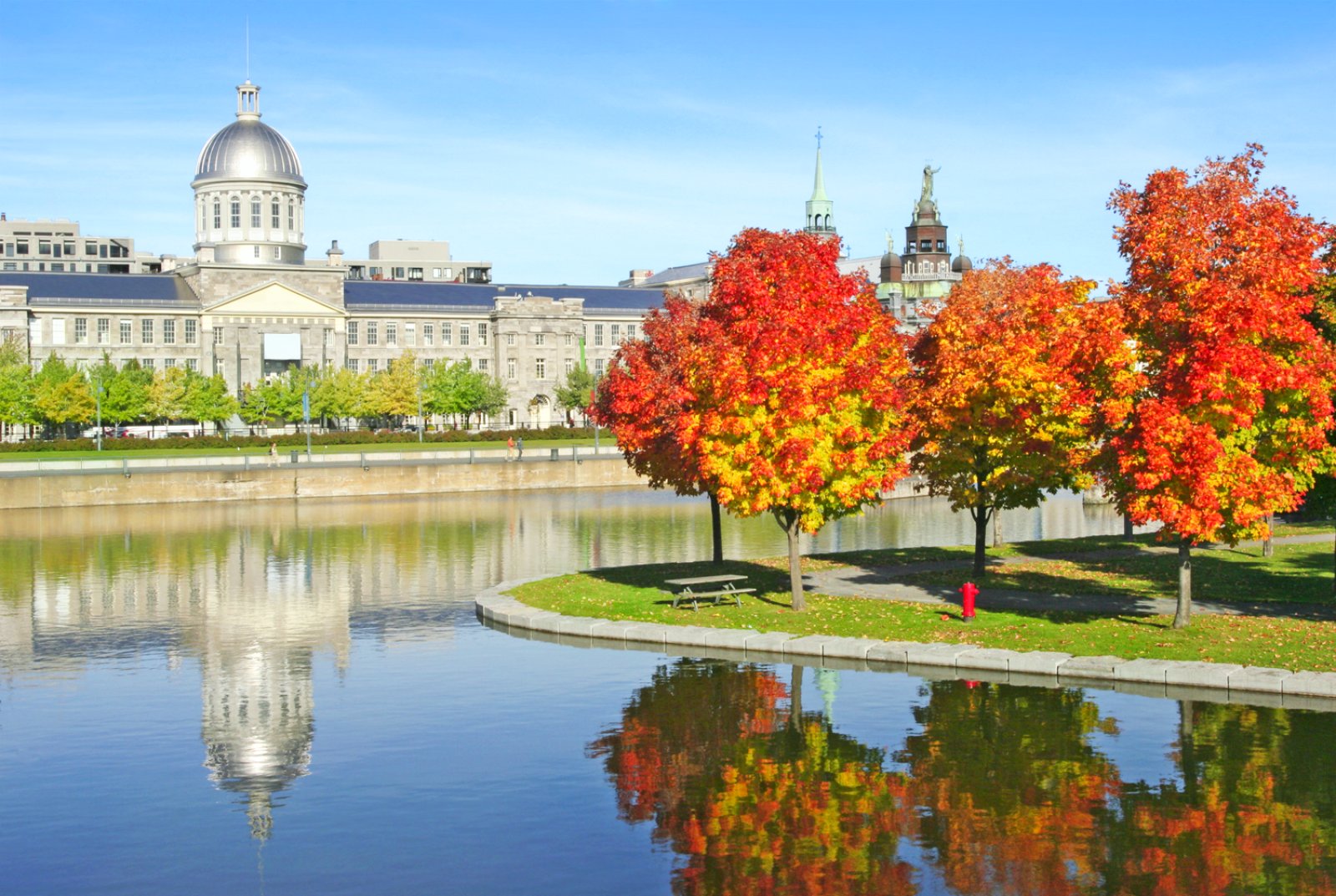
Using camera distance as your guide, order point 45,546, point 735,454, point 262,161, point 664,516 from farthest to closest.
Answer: point 262,161
point 664,516
point 45,546
point 735,454

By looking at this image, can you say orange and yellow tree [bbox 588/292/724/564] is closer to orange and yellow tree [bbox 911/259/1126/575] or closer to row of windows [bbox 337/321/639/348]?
orange and yellow tree [bbox 911/259/1126/575]

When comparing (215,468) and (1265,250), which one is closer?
(1265,250)

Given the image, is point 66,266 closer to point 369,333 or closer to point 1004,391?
point 369,333

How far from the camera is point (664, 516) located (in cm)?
6366

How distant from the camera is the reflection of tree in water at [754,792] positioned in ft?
54.2

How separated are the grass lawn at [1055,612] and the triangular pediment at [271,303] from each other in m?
91.1

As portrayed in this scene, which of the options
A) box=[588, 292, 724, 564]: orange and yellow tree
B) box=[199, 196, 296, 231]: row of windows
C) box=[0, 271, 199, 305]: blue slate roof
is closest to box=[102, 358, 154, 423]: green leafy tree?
box=[0, 271, 199, 305]: blue slate roof

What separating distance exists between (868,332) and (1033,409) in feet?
13.4

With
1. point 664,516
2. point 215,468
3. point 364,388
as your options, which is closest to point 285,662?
point 664,516

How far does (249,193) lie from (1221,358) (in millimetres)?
110001

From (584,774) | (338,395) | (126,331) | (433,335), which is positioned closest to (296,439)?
(338,395)

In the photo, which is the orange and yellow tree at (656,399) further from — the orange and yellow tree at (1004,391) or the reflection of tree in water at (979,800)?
the reflection of tree in water at (979,800)

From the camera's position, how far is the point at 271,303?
413 ft

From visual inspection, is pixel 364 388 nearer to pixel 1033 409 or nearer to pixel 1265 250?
pixel 1033 409
